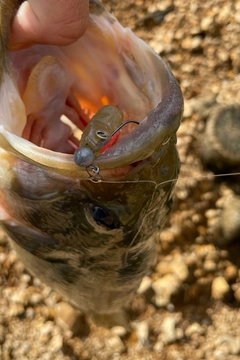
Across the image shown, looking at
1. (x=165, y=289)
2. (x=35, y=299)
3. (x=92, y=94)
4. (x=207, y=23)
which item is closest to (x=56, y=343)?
(x=35, y=299)

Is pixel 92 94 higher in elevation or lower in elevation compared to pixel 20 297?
higher

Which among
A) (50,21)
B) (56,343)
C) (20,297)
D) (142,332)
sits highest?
(50,21)

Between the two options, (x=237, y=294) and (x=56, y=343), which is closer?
(x=56, y=343)

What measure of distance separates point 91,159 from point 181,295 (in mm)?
1104

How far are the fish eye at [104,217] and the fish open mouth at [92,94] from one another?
0.10m

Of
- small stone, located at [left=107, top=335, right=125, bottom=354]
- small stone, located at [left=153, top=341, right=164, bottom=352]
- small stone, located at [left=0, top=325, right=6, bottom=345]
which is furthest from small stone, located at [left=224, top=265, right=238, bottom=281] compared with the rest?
small stone, located at [left=0, top=325, right=6, bottom=345]

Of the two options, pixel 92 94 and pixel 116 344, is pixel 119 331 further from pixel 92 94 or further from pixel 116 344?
pixel 92 94

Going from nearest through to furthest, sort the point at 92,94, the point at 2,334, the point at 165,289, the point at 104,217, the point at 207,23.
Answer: the point at 104,217
the point at 92,94
the point at 2,334
the point at 165,289
the point at 207,23

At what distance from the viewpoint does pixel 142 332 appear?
1.72 m

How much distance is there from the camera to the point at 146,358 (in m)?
1.70

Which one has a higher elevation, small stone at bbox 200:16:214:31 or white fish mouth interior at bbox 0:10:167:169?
white fish mouth interior at bbox 0:10:167:169

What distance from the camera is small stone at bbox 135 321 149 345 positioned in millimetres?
1711

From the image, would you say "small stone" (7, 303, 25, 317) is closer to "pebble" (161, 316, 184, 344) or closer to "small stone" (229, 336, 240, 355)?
"pebble" (161, 316, 184, 344)

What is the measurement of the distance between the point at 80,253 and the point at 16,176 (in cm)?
21
